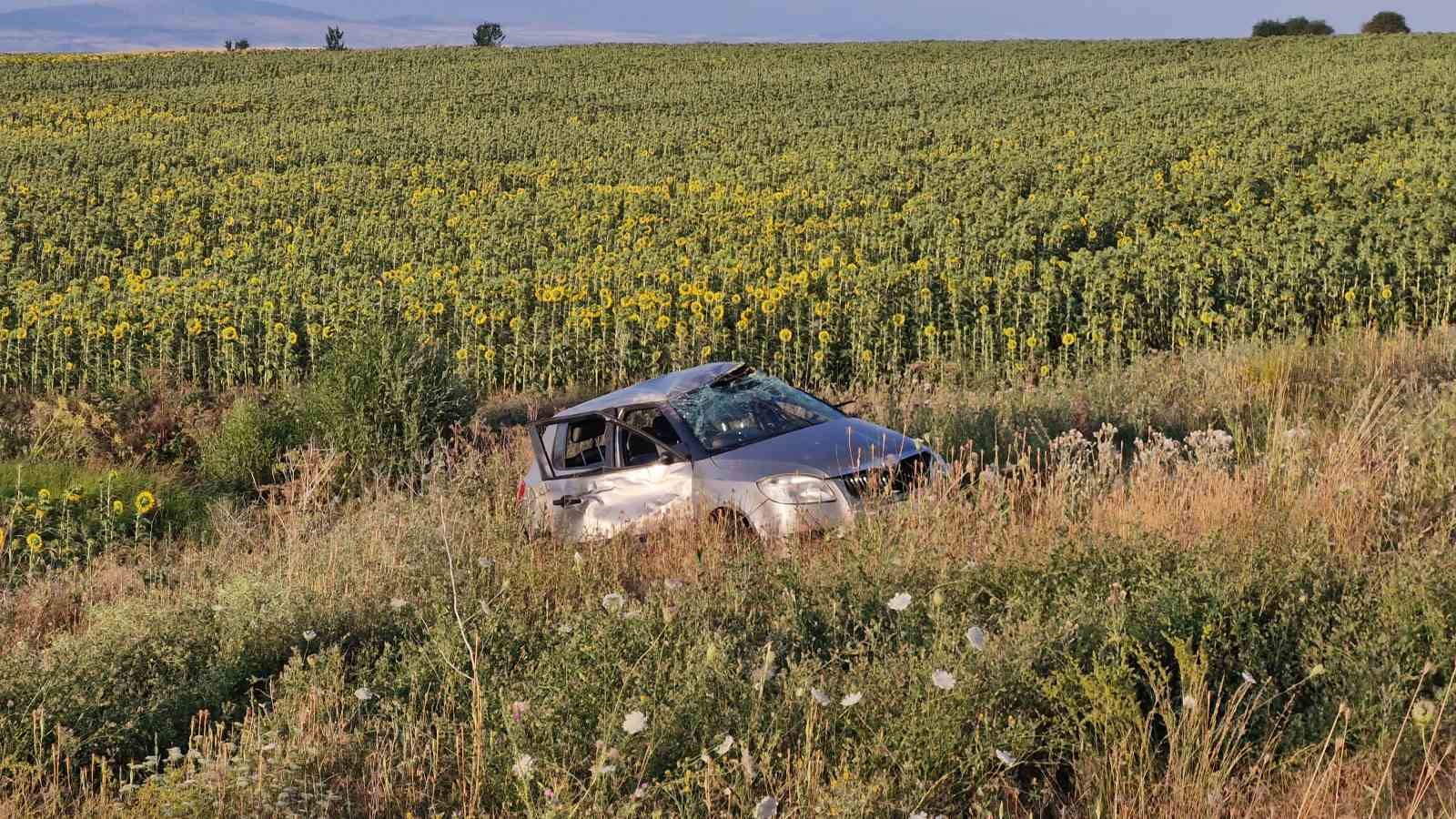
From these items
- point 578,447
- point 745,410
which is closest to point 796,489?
point 745,410

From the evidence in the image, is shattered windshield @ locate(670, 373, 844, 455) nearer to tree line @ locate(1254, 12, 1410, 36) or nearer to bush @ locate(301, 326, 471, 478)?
bush @ locate(301, 326, 471, 478)

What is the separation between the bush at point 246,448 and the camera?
11555 mm

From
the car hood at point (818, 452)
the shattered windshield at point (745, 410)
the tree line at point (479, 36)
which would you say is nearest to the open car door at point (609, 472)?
the shattered windshield at point (745, 410)

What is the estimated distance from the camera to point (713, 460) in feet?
26.4

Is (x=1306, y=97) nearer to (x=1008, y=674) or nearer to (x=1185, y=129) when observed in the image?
(x=1185, y=129)

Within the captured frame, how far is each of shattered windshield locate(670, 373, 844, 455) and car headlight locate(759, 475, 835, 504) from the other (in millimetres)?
586

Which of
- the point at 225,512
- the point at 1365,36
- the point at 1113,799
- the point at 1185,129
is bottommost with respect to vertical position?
the point at 225,512

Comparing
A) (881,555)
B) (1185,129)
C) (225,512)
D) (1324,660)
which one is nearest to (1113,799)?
(1324,660)

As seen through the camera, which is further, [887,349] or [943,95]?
[943,95]

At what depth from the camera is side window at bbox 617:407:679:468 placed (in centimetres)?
846

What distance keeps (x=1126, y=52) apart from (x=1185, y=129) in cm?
2829

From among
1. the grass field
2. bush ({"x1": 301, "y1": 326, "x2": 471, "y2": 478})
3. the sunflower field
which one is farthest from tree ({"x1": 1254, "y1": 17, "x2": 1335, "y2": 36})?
bush ({"x1": 301, "y1": 326, "x2": 471, "y2": 478})

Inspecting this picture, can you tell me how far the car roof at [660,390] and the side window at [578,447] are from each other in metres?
0.14

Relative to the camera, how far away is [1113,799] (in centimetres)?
414
